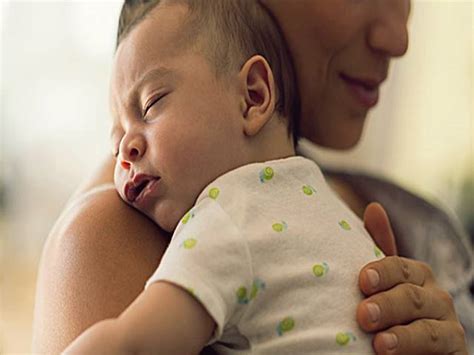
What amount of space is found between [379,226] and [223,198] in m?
0.39

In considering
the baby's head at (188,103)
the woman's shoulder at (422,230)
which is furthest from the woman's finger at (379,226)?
the woman's shoulder at (422,230)

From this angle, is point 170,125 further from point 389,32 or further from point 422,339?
point 389,32

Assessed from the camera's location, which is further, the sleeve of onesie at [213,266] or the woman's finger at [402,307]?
the woman's finger at [402,307]

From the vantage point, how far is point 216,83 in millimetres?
1038

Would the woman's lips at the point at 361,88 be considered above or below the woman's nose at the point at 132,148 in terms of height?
below

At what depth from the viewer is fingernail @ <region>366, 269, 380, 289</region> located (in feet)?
3.30

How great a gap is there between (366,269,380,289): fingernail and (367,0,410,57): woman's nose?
60 centimetres

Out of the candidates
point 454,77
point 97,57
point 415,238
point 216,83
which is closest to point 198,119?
point 216,83

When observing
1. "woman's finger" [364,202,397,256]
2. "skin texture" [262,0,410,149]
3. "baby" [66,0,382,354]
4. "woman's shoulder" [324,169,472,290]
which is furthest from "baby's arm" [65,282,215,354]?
"woman's shoulder" [324,169,472,290]

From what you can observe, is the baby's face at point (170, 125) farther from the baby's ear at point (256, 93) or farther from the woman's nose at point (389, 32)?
the woman's nose at point (389, 32)

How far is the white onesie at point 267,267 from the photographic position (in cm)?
89

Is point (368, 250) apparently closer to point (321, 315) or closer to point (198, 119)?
point (321, 315)

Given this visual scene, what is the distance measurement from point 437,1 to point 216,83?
2892 millimetres

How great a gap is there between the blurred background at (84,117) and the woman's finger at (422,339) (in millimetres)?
2291
